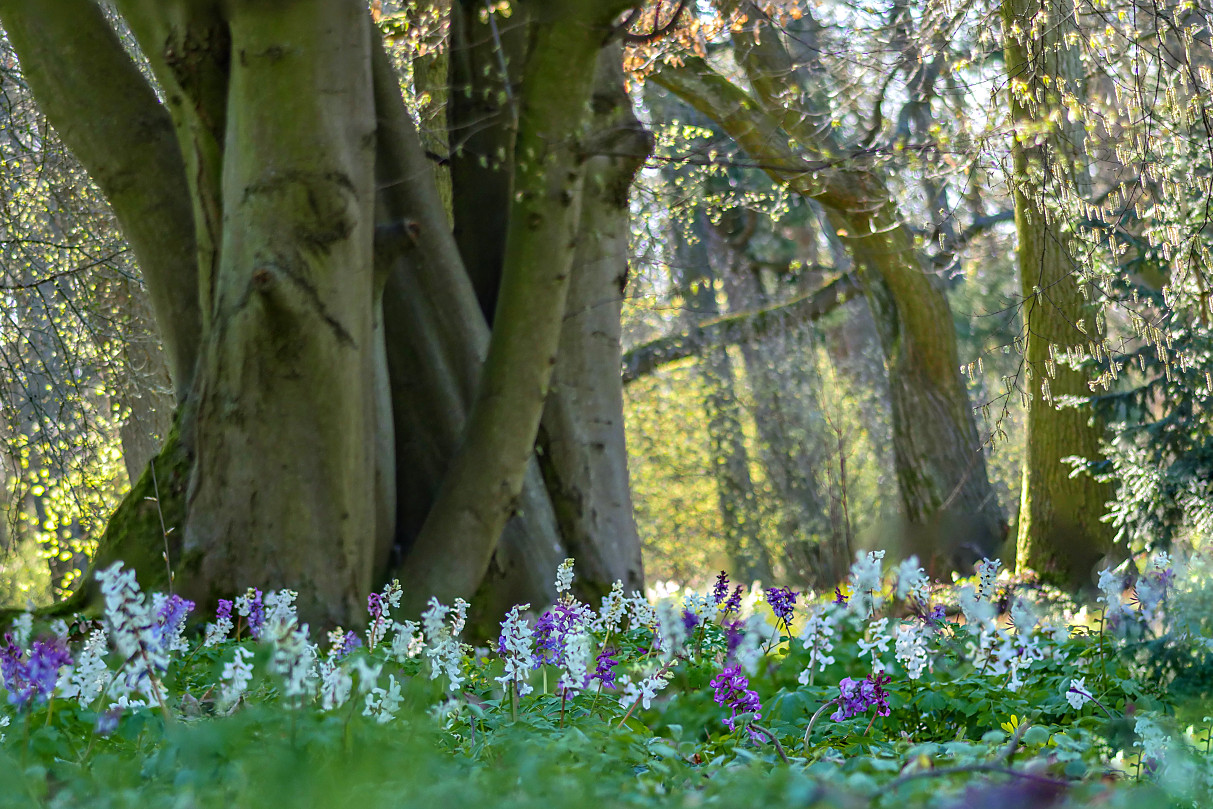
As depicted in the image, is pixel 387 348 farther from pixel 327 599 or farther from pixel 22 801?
pixel 22 801

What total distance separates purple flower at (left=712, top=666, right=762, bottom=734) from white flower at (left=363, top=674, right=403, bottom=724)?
36.9 inches

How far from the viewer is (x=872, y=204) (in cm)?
963

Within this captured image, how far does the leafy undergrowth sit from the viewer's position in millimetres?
1917

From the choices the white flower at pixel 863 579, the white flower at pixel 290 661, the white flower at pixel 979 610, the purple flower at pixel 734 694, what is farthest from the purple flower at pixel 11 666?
the white flower at pixel 979 610

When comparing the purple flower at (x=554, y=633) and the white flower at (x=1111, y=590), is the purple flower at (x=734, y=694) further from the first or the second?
the white flower at (x=1111, y=590)

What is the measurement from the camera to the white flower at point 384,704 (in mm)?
2546

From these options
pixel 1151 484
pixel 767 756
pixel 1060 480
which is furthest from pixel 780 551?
pixel 767 756

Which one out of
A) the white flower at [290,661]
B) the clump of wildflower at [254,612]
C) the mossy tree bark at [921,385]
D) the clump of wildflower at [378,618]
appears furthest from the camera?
the mossy tree bark at [921,385]

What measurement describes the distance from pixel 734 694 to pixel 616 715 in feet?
1.54

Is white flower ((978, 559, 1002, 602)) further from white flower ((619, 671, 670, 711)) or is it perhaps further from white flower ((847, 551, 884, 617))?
white flower ((619, 671, 670, 711))

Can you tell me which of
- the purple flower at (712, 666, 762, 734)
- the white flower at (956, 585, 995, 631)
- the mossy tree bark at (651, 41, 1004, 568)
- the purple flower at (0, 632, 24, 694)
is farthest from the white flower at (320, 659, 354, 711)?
the mossy tree bark at (651, 41, 1004, 568)

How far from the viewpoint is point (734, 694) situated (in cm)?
311

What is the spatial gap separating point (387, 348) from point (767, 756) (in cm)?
365

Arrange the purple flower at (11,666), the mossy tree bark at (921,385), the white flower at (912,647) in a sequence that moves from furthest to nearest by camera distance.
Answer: the mossy tree bark at (921,385), the white flower at (912,647), the purple flower at (11,666)
